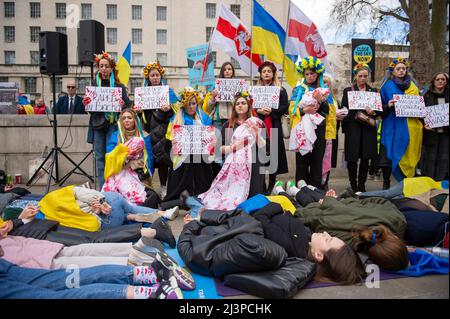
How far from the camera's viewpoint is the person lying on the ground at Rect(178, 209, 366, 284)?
9.52ft

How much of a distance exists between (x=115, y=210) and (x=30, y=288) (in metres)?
1.85

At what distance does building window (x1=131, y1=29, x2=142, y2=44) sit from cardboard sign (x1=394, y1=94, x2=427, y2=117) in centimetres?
3772

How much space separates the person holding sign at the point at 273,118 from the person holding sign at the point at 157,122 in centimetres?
142

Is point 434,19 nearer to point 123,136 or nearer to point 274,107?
point 274,107

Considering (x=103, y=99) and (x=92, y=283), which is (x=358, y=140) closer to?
(x=103, y=99)

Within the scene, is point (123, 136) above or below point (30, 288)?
above

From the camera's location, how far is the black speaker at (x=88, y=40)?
302 inches

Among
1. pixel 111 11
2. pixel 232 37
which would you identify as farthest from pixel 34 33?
pixel 232 37

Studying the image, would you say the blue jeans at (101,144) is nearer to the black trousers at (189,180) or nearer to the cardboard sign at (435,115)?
the black trousers at (189,180)

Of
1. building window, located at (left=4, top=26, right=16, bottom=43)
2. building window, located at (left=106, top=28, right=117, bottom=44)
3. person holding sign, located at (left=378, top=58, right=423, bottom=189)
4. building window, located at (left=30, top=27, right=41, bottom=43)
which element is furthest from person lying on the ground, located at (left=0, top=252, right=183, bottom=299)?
building window, located at (left=4, top=26, right=16, bottom=43)

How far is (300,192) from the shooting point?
494cm

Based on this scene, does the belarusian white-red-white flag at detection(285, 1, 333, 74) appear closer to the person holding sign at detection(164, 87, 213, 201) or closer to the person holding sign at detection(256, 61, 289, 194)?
the person holding sign at detection(256, 61, 289, 194)
